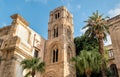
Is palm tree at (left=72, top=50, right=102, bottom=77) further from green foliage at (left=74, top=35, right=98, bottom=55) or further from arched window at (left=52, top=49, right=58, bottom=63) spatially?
green foliage at (left=74, top=35, right=98, bottom=55)

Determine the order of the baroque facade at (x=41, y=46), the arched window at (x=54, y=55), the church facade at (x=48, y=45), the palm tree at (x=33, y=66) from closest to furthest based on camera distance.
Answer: the palm tree at (x=33, y=66) < the baroque facade at (x=41, y=46) < the church facade at (x=48, y=45) < the arched window at (x=54, y=55)

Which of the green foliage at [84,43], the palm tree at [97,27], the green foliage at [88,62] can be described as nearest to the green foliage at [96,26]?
the palm tree at [97,27]

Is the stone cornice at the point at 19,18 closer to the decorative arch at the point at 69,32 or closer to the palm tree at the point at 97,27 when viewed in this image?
the decorative arch at the point at 69,32

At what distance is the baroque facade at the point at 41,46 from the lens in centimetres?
2203

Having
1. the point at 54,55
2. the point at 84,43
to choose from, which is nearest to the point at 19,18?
the point at 54,55

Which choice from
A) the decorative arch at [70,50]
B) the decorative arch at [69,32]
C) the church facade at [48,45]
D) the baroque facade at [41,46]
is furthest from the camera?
the decorative arch at [69,32]

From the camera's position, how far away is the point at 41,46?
97.0ft

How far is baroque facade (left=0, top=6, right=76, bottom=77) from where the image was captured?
2203cm

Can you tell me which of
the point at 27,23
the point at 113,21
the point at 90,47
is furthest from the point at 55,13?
the point at 113,21

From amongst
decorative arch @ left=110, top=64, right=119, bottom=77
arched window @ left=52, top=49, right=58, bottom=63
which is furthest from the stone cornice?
decorative arch @ left=110, top=64, right=119, bottom=77

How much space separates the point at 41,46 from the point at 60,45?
11.6ft

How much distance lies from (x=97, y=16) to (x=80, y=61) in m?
6.64

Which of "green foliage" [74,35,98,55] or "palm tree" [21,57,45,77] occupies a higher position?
"green foliage" [74,35,98,55]

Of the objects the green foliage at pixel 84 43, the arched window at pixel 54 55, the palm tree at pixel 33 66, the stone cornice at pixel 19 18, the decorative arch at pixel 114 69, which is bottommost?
the palm tree at pixel 33 66
